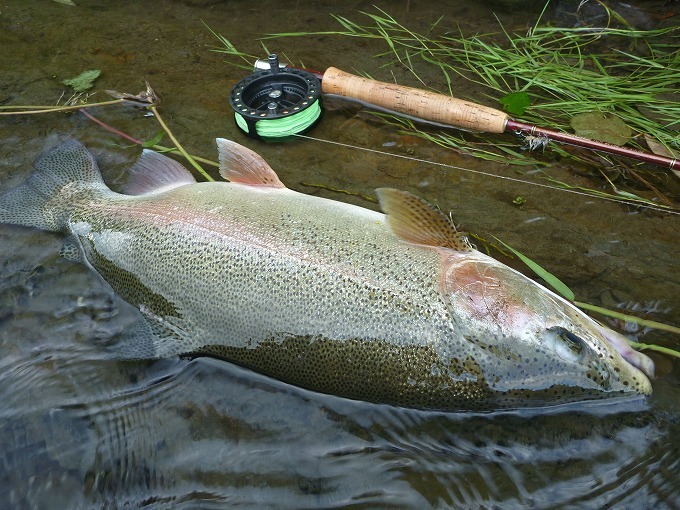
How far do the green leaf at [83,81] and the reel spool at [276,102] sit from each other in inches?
62.9

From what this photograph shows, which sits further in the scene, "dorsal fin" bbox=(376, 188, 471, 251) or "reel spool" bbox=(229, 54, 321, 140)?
"reel spool" bbox=(229, 54, 321, 140)

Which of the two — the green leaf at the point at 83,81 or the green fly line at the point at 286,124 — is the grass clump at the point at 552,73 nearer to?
the green fly line at the point at 286,124

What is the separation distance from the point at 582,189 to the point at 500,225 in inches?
25.2

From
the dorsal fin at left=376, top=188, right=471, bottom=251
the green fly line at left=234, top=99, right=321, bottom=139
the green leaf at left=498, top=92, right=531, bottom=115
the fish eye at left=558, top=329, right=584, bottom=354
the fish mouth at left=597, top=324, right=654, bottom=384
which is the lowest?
the green fly line at left=234, top=99, right=321, bottom=139

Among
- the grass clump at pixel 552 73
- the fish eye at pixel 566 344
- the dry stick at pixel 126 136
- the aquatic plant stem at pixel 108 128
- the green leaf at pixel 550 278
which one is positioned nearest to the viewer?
the fish eye at pixel 566 344

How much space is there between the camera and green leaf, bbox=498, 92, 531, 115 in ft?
13.5

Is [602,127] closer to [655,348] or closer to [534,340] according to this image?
[655,348]

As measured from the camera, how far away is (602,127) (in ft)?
12.8

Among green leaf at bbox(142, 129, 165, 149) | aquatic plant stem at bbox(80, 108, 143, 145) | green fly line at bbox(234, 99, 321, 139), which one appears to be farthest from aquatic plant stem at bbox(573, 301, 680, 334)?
aquatic plant stem at bbox(80, 108, 143, 145)

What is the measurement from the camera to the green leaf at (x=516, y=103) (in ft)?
13.5

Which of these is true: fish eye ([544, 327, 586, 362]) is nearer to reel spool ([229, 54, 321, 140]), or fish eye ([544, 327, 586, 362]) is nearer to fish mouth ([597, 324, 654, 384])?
fish mouth ([597, 324, 654, 384])

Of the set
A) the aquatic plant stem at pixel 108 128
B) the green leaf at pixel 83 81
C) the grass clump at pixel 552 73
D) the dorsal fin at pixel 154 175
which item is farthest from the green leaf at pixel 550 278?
the green leaf at pixel 83 81

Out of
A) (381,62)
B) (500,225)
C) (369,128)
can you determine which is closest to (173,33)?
(381,62)

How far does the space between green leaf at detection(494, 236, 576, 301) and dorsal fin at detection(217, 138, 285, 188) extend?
1.52 meters
